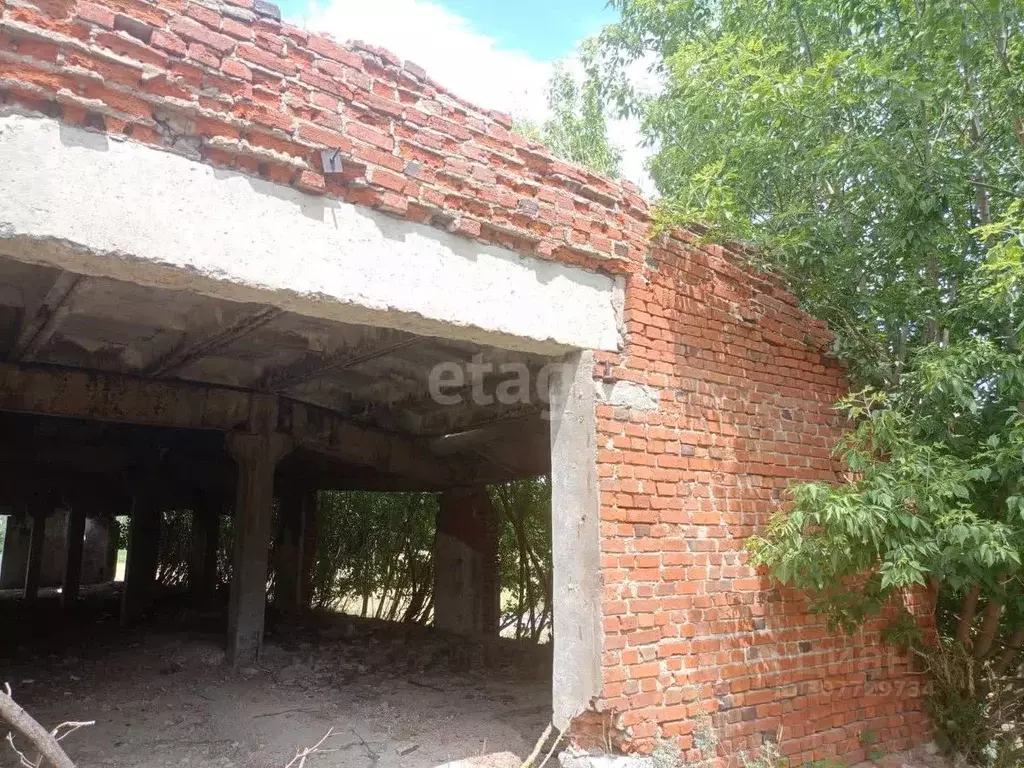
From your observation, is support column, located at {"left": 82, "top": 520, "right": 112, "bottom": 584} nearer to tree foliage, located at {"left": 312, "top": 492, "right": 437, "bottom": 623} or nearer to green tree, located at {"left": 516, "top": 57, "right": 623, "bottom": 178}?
tree foliage, located at {"left": 312, "top": 492, "right": 437, "bottom": 623}

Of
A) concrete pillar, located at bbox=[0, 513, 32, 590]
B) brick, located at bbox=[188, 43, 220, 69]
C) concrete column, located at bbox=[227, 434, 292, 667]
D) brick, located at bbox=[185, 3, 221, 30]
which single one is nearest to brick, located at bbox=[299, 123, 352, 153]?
brick, located at bbox=[188, 43, 220, 69]

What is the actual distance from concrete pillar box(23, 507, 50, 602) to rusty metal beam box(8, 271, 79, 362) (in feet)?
44.1

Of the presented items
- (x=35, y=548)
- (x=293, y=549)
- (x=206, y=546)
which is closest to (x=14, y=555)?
(x=35, y=548)

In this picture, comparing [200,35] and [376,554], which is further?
[376,554]

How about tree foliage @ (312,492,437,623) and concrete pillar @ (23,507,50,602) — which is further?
concrete pillar @ (23,507,50,602)

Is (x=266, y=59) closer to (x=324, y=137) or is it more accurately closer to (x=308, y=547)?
(x=324, y=137)

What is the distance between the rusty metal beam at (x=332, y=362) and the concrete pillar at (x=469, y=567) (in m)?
4.14

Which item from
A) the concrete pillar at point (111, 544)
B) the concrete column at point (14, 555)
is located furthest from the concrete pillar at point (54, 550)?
the concrete pillar at point (111, 544)

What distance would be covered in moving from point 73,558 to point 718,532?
17.1 m

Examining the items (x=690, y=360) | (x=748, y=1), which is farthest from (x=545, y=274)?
Answer: (x=748, y=1)

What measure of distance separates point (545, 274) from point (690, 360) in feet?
3.84

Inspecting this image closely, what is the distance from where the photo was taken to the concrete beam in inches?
285

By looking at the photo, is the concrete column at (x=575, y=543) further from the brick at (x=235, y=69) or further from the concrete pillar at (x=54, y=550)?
the concrete pillar at (x=54, y=550)

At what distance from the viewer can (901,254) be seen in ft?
16.7
